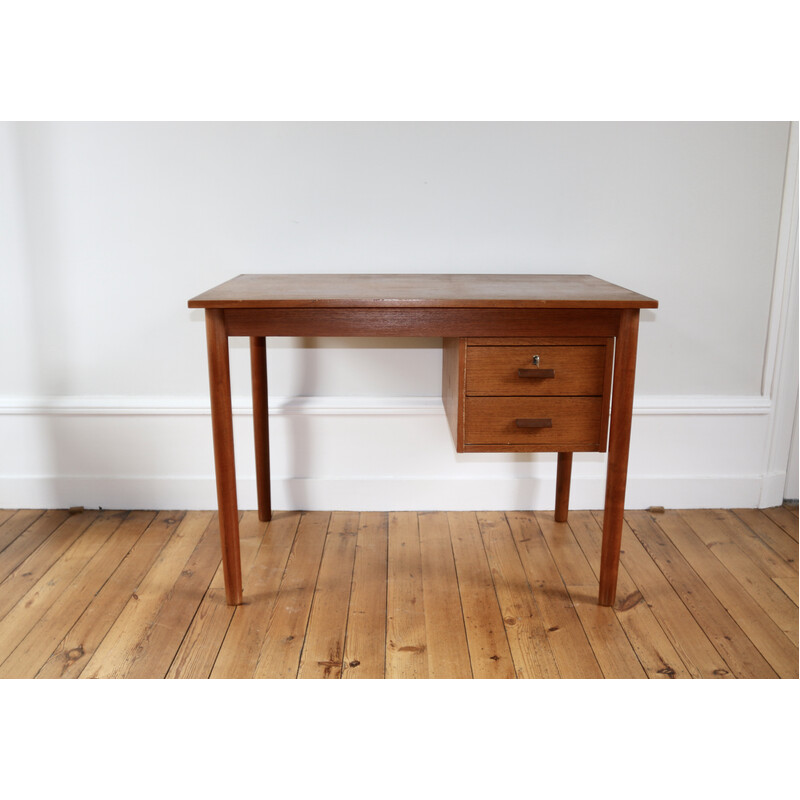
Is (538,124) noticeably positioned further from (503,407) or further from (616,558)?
(616,558)

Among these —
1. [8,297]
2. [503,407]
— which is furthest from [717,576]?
[8,297]

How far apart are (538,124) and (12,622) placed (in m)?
1.97

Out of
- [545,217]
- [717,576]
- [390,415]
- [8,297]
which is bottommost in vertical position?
[717,576]

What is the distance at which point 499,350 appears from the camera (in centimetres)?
177

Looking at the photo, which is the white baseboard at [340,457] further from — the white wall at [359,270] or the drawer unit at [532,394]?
the drawer unit at [532,394]

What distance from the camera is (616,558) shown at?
185 cm

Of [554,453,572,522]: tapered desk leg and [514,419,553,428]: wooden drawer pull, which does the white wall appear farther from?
[514,419,553,428]: wooden drawer pull

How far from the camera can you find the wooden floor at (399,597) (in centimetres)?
165

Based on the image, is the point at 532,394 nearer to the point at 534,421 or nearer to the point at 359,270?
the point at 534,421

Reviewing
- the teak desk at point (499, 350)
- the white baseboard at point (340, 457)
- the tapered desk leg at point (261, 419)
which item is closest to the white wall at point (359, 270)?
the white baseboard at point (340, 457)

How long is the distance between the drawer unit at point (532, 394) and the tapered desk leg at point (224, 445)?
22.4 inches

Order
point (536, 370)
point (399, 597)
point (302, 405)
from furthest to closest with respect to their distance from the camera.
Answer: point (302, 405)
point (399, 597)
point (536, 370)

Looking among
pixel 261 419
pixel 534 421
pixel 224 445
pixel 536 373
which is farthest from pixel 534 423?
pixel 261 419

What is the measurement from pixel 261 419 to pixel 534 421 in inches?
34.8
